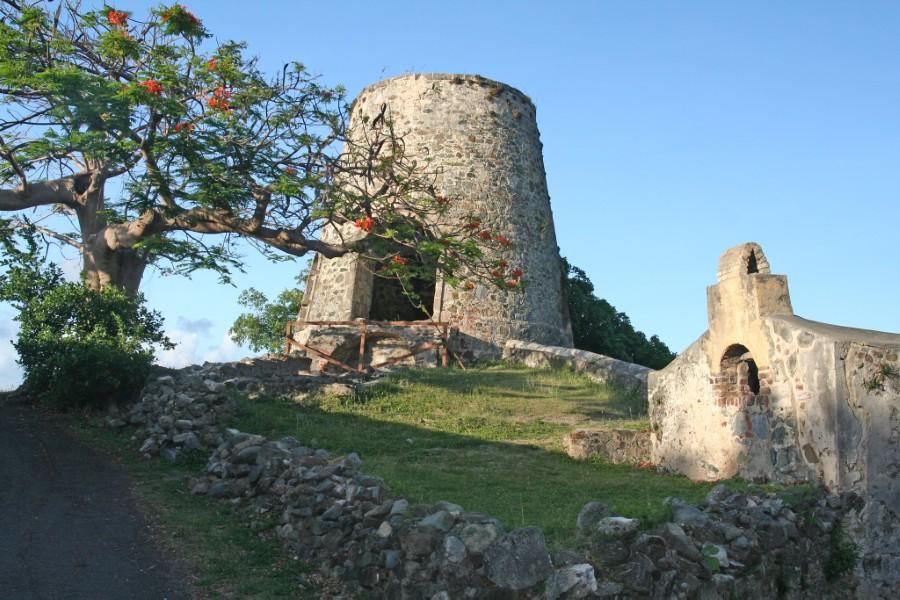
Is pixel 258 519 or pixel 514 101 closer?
pixel 258 519

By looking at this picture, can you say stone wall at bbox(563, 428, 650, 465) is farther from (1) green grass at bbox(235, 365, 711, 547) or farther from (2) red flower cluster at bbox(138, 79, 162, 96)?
(2) red flower cluster at bbox(138, 79, 162, 96)

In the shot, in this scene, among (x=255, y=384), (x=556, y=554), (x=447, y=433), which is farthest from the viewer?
(x=255, y=384)

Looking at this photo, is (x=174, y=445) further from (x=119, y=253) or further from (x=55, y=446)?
(x=119, y=253)

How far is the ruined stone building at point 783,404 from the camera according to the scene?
907 cm

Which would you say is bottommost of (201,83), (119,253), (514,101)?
(119,253)

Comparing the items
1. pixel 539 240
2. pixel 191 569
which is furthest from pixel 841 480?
pixel 539 240

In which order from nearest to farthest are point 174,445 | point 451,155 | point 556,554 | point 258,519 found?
point 556,554 → point 258,519 → point 174,445 → point 451,155

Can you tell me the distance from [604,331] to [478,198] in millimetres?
6895

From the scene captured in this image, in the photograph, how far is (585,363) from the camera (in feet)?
62.7

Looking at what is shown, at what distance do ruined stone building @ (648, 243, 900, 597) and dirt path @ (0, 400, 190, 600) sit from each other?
666cm

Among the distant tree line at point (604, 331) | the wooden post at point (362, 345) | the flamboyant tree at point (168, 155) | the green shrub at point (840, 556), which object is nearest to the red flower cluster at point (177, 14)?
the flamboyant tree at point (168, 155)

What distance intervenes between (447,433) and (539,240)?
1043cm

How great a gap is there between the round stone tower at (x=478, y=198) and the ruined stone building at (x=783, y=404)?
9374 mm

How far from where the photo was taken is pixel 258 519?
8.88m
